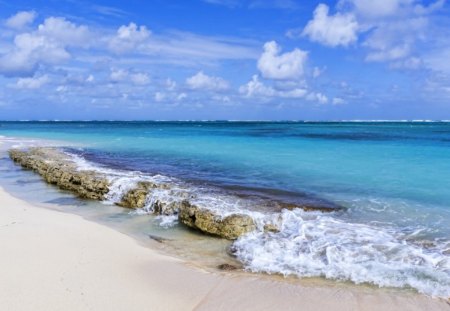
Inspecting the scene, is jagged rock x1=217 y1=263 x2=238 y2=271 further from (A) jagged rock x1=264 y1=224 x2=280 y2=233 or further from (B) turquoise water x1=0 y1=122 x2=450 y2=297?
(A) jagged rock x1=264 y1=224 x2=280 y2=233

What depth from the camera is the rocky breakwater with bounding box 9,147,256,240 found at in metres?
8.89

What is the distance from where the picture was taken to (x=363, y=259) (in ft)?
23.9

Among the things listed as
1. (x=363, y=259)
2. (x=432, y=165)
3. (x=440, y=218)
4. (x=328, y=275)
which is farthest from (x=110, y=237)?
(x=432, y=165)

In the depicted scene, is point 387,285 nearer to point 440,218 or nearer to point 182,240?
point 182,240

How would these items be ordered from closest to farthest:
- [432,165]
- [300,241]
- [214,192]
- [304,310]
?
[304,310] → [300,241] → [214,192] → [432,165]

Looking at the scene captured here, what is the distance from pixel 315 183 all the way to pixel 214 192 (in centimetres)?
430

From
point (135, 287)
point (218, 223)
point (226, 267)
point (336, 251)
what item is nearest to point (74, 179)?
point (218, 223)

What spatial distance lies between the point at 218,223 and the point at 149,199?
314 centimetres

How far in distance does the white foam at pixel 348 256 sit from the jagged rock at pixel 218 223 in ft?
0.87

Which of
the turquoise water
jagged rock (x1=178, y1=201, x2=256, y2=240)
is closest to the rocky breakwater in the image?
jagged rock (x1=178, y1=201, x2=256, y2=240)

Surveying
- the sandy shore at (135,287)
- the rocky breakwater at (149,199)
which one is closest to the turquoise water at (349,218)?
the rocky breakwater at (149,199)

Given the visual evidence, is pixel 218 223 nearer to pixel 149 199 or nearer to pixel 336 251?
pixel 336 251

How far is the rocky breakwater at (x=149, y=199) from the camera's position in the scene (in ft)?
29.2

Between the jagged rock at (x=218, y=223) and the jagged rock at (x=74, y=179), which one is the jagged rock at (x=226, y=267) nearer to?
the jagged rock at (x=218, y=223)
